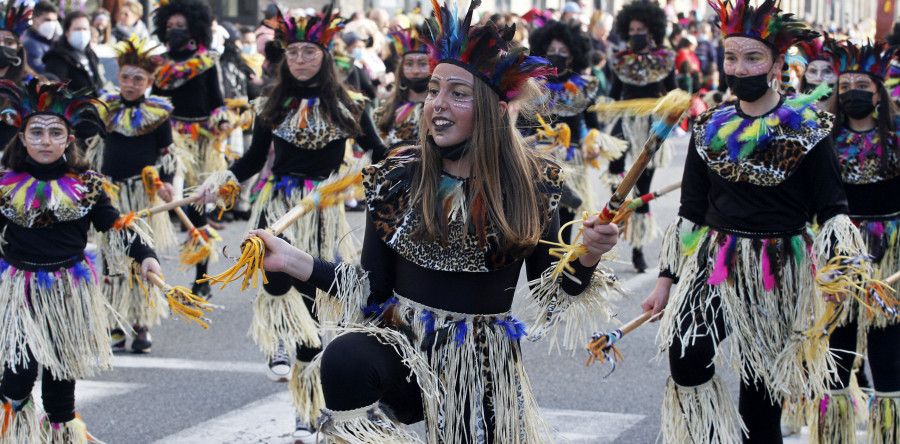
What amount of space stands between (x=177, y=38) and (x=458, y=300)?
6.08 metres

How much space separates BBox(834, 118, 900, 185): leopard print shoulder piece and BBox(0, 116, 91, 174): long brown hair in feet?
11.4

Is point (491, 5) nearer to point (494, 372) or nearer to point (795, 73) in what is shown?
point (795, 73)

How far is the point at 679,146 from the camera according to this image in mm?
20547

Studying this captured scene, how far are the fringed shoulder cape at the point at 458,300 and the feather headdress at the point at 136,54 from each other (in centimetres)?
426

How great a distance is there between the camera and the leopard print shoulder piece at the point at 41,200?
195 inches

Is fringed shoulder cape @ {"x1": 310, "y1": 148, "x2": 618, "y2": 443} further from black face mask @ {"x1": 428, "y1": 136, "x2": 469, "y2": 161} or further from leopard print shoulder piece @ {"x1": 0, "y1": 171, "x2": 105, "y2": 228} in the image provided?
leopard print shoulder piece @ {"x1": 0, "y1": 171, "x2": 105, "y2": 228}

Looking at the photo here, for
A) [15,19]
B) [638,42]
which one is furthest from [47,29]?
[638,42]

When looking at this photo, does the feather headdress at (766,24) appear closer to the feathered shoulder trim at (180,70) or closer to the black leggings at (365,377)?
the black leggings at (365,377)

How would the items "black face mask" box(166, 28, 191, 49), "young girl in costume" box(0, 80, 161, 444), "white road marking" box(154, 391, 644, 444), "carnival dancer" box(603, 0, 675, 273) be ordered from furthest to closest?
"carnival dancer" box(603, 0, 675, 273), "black face mask" box(166, 28, 191, 49), "white road marking" box(154, 391, 644, 444), "young girl in costume" box(0, 80, 161, 444)

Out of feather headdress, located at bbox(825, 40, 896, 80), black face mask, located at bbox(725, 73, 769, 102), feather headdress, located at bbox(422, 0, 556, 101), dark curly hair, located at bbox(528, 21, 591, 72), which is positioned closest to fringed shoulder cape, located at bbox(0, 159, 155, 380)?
feather headdress, located at bbox(422, 0, 556, 101)

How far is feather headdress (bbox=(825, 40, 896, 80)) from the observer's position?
17.5 feet

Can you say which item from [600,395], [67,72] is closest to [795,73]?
[600,395]

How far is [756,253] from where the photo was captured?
430 cm

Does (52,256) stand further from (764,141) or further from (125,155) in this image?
(764,141)
